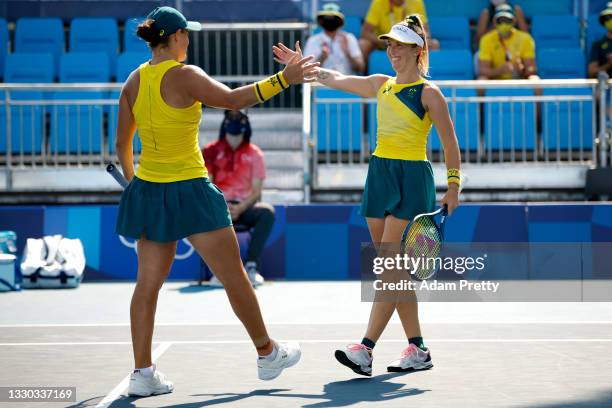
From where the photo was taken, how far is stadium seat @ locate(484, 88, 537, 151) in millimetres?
14922

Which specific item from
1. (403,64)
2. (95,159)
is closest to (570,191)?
(95,159)

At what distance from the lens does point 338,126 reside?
15031 millimetres

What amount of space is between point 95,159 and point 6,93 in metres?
1.33

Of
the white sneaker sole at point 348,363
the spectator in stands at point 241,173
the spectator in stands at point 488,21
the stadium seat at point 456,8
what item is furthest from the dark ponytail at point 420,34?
the stadium seat at point 456,8

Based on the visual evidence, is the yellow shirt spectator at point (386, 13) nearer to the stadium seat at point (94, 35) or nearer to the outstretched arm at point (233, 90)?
the stadium seat at point (94, 35)

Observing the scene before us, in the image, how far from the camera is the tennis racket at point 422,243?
7023 millimetres

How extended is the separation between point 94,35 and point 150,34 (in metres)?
11.1

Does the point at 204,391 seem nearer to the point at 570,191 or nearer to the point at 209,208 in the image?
the point at 209,208

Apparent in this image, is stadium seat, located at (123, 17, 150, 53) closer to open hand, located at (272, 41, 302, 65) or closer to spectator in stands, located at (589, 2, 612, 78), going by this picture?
spectator in stands, located at (589, 2, 612, 78)

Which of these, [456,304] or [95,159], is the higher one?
[95,159]

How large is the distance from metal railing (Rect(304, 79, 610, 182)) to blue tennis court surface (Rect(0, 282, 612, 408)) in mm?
3224

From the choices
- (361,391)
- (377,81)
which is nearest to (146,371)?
Answer: (361,391)

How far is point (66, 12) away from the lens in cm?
1873

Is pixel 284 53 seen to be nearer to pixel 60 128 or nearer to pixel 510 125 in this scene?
pixel 510 125
